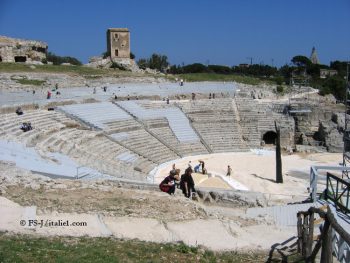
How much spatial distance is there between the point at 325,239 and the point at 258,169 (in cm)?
1824

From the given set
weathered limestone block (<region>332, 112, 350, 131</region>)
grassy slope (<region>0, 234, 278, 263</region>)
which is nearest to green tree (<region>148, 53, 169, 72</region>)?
weathered limestone block (<region>332, 112, 350, 131</region>)

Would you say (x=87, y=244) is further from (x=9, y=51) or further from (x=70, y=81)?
(x=9, y=51)

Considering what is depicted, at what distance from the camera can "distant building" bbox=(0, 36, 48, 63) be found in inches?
1700

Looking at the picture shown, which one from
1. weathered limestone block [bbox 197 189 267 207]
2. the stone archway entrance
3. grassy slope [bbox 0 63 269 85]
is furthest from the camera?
grassy slope [bbox 0 63 269 85]

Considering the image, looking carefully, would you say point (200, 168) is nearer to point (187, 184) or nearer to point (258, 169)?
point (258, 169)

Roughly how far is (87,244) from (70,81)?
31.3 m

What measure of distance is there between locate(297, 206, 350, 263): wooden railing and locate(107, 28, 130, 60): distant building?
45.2 meters

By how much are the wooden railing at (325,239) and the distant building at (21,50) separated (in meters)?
40.7

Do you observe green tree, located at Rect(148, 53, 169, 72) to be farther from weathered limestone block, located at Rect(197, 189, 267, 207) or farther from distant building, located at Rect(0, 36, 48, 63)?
weathered limestone block, located at Rect(197, 189, 267, 207)

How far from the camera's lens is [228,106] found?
113ft

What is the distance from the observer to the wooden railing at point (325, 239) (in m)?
5.96

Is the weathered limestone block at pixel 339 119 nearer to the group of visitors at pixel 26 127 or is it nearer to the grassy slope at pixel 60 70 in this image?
the grassy slope at pixel 60 70

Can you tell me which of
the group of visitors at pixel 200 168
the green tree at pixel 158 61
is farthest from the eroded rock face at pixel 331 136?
the green tree at pixel 158 61

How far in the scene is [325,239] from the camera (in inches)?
238
